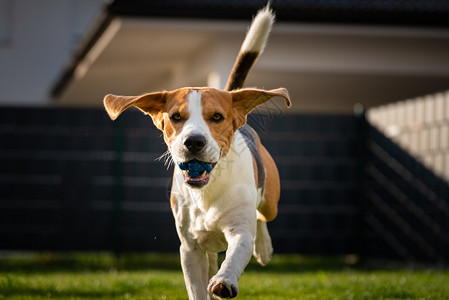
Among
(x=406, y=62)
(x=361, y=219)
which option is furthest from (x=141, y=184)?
(x=406, y=62)

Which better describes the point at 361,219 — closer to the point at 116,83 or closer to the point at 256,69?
the point at 256,69

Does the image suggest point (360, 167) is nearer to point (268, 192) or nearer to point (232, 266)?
point (268, 192)

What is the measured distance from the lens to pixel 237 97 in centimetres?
387

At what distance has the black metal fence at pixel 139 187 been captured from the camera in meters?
9.16

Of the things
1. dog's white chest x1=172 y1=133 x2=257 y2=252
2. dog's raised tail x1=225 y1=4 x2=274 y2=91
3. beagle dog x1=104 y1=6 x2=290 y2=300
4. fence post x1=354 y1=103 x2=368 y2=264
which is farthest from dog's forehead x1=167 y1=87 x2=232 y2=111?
fence post x1=354 y1=103 x2=368 y2=264

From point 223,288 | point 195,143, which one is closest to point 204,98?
point 195,143

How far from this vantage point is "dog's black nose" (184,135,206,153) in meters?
3.48

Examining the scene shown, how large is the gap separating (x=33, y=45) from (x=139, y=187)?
7949 millimetres

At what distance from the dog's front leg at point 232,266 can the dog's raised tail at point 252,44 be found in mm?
1383

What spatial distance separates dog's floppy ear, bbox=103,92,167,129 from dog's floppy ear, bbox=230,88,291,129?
13.9 inches

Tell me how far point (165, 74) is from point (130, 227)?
4.14m

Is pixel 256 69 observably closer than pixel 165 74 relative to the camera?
Yes

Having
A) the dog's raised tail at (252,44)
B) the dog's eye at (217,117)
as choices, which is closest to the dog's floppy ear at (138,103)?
the dog's eye at (217,117)

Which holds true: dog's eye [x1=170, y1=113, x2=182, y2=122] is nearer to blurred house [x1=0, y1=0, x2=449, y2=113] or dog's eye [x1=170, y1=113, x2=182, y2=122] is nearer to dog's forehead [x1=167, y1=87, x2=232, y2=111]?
dog's forehead [x1=167, y1=87, x2=232, y2=111]
